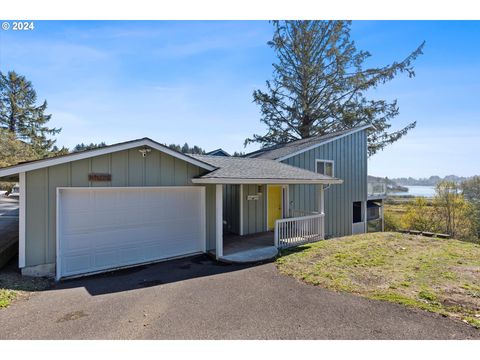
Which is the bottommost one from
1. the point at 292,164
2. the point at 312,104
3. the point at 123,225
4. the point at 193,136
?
the point at 123,225

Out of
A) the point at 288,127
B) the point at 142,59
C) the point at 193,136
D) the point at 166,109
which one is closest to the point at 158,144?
the point at 142,59

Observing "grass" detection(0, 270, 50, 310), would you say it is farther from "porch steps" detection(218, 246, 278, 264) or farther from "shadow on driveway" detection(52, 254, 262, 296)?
"porch steps" detection(218, 246, 278, 264)

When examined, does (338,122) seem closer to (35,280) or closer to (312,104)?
(312,104)

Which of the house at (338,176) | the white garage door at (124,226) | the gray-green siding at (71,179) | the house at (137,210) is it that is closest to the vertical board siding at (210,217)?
the house at (137,210)

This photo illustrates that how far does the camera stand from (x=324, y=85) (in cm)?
2083

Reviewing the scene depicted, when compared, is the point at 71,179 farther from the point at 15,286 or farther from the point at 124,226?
the point at 15,286

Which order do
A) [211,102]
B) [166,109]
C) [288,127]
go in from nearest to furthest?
[166,109]
[211,102]
[288,127]

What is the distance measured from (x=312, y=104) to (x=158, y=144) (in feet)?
58.3

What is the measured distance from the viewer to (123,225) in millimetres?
6578

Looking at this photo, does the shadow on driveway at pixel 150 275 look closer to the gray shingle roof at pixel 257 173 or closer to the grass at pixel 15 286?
the grass at pixel 15 286

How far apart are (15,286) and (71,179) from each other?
2.38 meters

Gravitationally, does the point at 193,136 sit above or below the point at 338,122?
below

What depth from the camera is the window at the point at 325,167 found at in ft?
40.7

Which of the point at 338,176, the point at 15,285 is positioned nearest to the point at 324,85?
the point at 338,176
